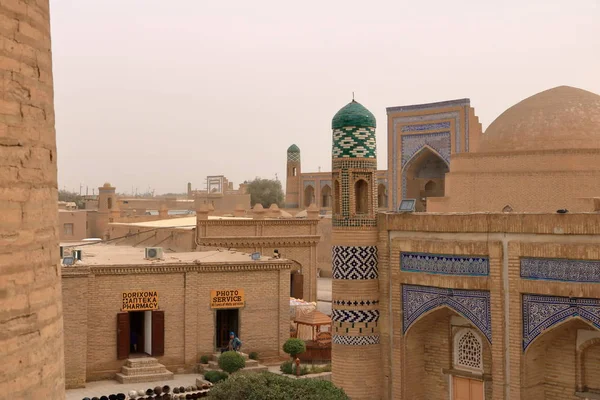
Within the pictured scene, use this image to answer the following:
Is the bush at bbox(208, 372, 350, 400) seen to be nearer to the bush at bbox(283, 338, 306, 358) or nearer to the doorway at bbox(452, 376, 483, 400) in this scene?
the doorway at bbox(452, 376, 483, 400)

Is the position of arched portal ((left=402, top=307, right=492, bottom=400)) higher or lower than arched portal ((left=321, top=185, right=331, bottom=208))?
lower

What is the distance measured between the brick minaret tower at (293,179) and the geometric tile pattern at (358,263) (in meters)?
41.2

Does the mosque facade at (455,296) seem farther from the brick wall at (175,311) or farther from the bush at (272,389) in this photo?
the brick wall at (175,311)

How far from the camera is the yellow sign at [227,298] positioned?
20.3m

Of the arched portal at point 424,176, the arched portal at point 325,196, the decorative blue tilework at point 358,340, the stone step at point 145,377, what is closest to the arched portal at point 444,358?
the decorative blue tilework at point 358,340

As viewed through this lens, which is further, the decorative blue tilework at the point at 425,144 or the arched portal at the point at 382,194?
the arched portal at the point at 382,194

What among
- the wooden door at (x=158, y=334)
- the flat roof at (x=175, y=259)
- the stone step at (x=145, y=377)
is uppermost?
the flat roof at (x=175, y=259)

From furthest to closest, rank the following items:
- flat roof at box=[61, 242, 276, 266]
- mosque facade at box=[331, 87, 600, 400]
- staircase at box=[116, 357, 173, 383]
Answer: flat roof at box=[61, 242, 276, 266] → staircase at box=[116, 357, 173, 383] → mosque facade at box=[331, 87, 600, 400]

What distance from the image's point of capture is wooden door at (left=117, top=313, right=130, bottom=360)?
752 inches

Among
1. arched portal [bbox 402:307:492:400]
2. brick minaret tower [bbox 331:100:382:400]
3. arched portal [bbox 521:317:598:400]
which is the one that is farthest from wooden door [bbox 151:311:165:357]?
arched portal [bbox 521:317:598:400]

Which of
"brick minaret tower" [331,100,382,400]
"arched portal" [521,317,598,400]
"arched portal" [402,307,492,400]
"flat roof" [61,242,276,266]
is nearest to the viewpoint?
"arched portal" [521,317,598,400]

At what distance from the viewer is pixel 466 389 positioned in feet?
42.3

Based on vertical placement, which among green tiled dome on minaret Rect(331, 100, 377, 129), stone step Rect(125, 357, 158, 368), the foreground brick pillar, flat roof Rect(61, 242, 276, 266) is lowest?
stone step Rect(125, 357, 158, 368)

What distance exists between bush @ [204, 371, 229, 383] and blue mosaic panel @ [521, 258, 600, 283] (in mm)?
8500
